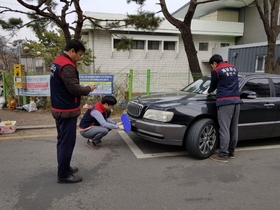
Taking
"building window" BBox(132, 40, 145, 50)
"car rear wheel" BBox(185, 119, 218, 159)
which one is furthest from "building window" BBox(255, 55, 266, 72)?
"car rear wheel" BBox(185, 119, 218, 159)

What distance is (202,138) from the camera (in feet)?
13.0

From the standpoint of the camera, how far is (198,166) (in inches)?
147

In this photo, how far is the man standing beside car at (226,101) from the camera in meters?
3.82

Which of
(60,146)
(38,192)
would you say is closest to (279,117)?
(60,146)

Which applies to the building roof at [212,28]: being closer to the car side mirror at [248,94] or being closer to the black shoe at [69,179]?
the car side mirror at [248,94]

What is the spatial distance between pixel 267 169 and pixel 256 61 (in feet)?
39.0

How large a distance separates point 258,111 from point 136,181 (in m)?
2.72

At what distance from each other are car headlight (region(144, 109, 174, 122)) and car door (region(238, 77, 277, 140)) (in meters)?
1.39

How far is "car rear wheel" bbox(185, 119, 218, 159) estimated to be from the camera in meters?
3.86

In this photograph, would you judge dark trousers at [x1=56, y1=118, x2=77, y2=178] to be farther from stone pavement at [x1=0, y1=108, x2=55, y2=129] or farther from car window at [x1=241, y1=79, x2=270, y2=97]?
stone pavement at [x1=0, y1=108, x2=55, y2=129]

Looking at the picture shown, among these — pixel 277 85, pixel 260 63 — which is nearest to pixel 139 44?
pixel 260 63

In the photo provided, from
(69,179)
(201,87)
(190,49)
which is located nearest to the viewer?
(69,179)

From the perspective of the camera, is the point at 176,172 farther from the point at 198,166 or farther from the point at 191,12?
the point at 191,12

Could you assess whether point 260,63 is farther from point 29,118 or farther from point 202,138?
point 29,118
